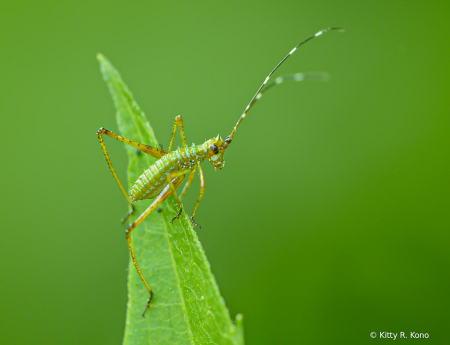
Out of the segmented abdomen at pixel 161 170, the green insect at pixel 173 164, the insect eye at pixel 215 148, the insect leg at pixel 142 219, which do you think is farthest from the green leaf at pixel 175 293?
the insect eye at pixel 215 148

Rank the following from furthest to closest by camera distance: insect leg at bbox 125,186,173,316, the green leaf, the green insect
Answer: the green insect < insect leg at bbox 125,186,173,316 < the green leaf

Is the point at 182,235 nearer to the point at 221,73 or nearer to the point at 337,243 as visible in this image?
the point at 337,243

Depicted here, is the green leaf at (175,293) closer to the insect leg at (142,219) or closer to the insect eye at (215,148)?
the insect leg at (142,219)

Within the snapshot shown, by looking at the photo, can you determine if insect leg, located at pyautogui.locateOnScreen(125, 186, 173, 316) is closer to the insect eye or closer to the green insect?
the green insect

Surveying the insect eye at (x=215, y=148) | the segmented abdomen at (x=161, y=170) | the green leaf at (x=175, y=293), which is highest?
the insect eye at (x=215, y=148)

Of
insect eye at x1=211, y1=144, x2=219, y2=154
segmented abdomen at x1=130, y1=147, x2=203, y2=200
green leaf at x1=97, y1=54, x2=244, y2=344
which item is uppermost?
insect eye at x1=211, y1=144, x2=219, y2=154

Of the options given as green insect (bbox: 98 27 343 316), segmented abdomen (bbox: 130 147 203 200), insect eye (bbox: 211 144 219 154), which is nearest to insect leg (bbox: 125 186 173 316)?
green insect (bbox: 98 27 343 316)

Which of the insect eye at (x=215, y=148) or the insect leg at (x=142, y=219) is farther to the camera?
the insect eye at (x=215, y=148)

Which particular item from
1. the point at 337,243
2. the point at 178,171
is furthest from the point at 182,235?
the point at 337,243
